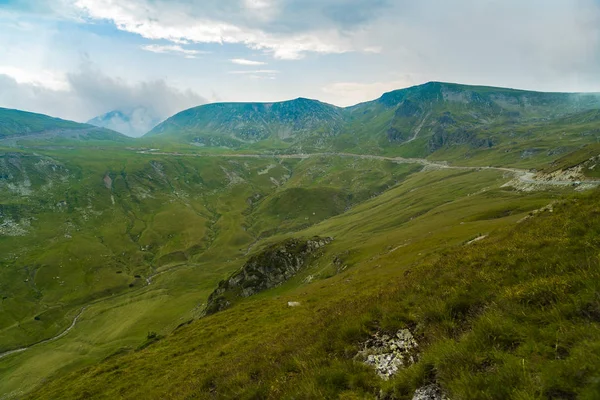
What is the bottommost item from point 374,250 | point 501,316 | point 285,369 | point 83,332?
point 83,332

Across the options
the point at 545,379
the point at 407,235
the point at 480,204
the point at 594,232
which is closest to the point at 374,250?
the point at 407,235

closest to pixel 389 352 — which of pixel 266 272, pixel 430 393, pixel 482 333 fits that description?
pixel 430 393

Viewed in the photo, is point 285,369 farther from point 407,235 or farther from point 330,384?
point 407,235

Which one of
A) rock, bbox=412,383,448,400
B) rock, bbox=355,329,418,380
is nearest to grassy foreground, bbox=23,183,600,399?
rock, bbox=412,383,448,400

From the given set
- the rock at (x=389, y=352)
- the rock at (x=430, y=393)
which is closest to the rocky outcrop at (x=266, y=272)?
the rock at (x=389, y=352)

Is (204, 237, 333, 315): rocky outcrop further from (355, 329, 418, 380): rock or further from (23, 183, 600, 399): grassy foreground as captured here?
(355, 329, 418, 380): rock

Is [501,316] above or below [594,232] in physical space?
below

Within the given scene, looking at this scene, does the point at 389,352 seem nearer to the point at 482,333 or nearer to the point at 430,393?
the point at 430,393
